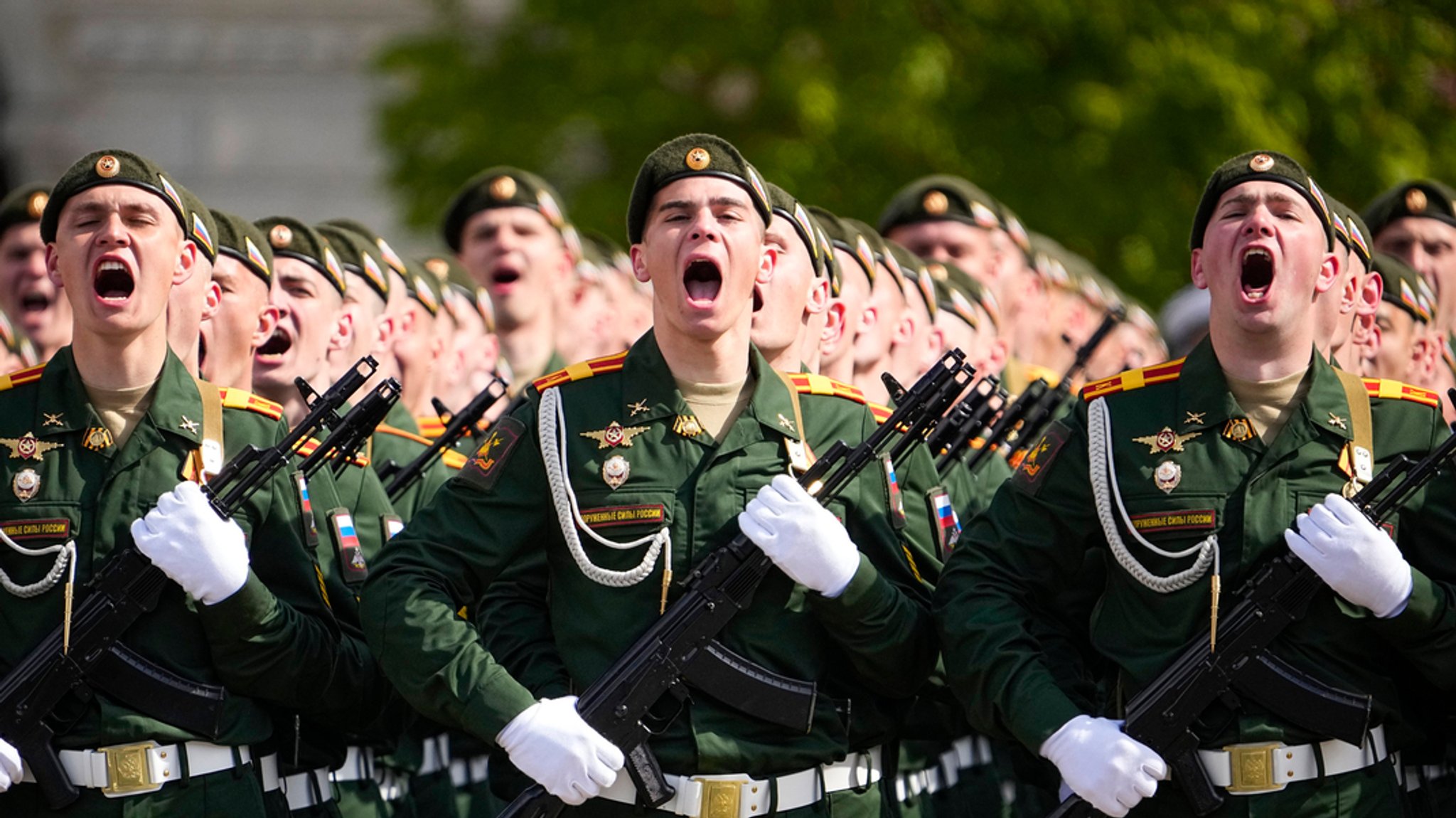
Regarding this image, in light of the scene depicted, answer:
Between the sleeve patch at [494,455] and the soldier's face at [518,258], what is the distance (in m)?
4.75

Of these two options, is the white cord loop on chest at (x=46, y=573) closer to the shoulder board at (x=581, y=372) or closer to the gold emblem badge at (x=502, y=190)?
the shoulder board at (x=581, y=372)

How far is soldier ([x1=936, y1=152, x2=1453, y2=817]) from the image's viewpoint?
5.77m

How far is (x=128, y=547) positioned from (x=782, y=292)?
225 centimetres

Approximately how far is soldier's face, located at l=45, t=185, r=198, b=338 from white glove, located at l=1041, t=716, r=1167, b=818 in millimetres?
2796

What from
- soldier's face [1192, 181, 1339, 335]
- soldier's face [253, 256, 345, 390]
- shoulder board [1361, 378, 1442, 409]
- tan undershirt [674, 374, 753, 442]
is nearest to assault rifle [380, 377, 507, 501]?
soldier's face [253, 256, 345, 390]

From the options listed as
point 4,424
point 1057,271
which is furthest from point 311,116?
point 4,424

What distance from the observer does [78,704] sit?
6059mm

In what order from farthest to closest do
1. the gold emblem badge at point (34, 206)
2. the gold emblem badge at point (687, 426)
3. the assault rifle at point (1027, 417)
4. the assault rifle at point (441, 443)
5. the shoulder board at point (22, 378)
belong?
the gold emblem badge at point (34, 206), the assault rifle at point (1027, 417), the assault rifle at point (441, 443), the shoulder board at point (22, 378), the gold emblem badge at point (687, 426)

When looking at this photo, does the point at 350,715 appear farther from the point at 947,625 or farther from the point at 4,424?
the point at 947,625

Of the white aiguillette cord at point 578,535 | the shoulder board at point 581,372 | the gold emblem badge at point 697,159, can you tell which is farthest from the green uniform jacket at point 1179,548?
the gold emblem badge at point 697,159

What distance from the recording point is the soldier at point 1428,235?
9.54m

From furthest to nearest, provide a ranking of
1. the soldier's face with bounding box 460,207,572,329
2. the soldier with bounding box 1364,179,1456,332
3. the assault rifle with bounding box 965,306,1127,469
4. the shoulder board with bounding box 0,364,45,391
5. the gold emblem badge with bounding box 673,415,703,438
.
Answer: the soldier's face with bounding box 460,207,572,329, the soldier with bounding box 1364,179,1456,332, the assault rifle with bounding box 965,306,1127,469, the shoulder board with bounding box 0,364,45,391, the gold emblem badge with bounding box 673,415,703,438

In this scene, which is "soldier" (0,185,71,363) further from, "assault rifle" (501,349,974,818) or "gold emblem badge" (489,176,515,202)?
"assault rifle" (501,349,974,818)

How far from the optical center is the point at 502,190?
1106 centimetres
